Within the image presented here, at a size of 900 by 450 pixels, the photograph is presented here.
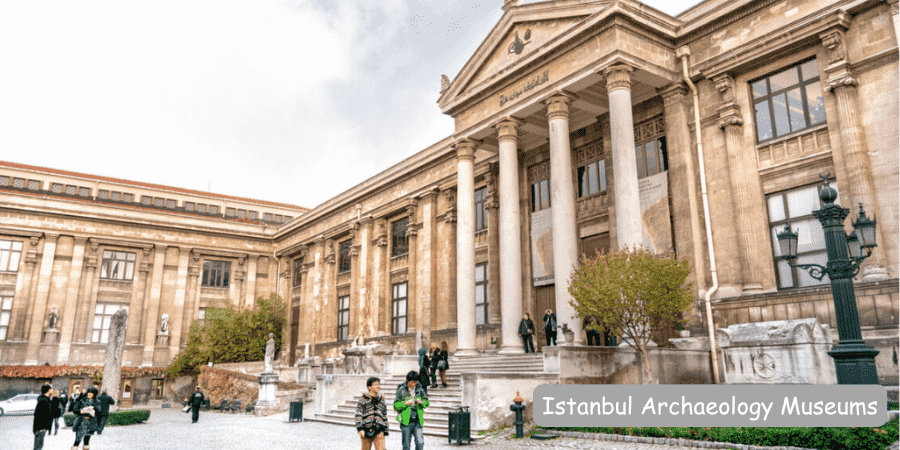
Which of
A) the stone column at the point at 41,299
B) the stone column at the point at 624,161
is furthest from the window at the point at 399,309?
the stone column at the point at 41,299

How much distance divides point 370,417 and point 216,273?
129 feet

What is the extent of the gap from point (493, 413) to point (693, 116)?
11262 mm

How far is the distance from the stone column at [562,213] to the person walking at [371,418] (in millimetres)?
9751

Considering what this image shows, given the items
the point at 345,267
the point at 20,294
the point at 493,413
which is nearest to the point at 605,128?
the point at 493,413

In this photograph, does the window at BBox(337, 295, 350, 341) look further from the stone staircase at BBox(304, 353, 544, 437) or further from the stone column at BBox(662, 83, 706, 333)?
the stone column at BBox(662, 83, 706, 333)

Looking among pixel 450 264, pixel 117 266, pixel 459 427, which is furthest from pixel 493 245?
pixel 117 266

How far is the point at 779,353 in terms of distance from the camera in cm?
1320

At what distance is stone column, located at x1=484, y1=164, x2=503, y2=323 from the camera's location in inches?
1041

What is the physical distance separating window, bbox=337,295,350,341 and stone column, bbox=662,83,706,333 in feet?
77.2

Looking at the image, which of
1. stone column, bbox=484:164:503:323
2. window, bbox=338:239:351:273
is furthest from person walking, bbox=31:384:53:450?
Answer: window, bbox=338:239:351:273

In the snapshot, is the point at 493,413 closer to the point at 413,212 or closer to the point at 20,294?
the point at 413,212

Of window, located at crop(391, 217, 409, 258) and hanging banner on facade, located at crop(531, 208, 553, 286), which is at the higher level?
window, located at crop(391, 217, 409, 258)

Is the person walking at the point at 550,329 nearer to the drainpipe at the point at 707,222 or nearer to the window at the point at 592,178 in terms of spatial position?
the drainpipe at the point at 707,222

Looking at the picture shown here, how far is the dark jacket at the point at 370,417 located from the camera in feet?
29.8
